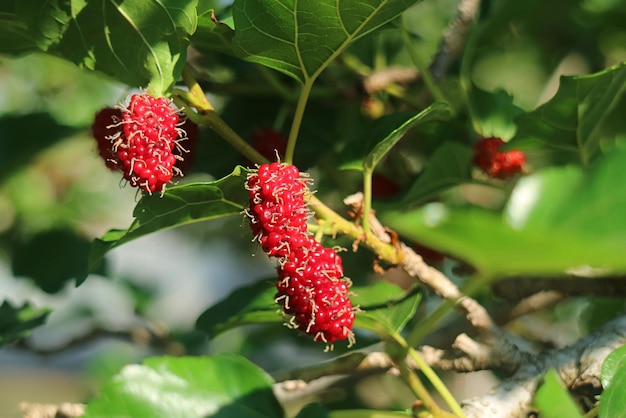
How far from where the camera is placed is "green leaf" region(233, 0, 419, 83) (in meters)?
0.70

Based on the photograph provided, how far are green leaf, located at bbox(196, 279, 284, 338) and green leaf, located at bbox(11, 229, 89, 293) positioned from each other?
1.74ft

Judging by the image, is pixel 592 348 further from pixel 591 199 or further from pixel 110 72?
pixel 110 72

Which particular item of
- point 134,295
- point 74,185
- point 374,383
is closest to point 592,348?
point 374,383

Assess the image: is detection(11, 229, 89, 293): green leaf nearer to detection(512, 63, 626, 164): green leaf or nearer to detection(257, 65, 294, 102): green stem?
detection(257, 65, 294, 102): green stem

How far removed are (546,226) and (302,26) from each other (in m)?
0.41

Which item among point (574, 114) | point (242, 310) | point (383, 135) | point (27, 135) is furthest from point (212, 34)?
point (27, 135)

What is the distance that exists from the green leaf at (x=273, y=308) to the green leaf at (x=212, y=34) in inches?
11.2

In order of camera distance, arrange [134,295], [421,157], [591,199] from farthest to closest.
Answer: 1. [134,295]
2. [421,157]
3. [591,199]

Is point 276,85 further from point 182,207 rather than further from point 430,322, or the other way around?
point 430,322

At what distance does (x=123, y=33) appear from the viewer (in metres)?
0.73

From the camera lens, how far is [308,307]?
0.69m

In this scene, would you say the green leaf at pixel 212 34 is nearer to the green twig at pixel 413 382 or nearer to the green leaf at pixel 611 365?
the green twig at pixel 413 382

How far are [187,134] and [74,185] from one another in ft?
5.17

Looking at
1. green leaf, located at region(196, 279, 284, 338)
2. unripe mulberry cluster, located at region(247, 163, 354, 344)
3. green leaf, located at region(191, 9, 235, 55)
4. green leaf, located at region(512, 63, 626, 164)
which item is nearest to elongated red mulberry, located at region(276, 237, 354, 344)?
unripe mulberry cluster, located at region(247, 163, 354, 344)
